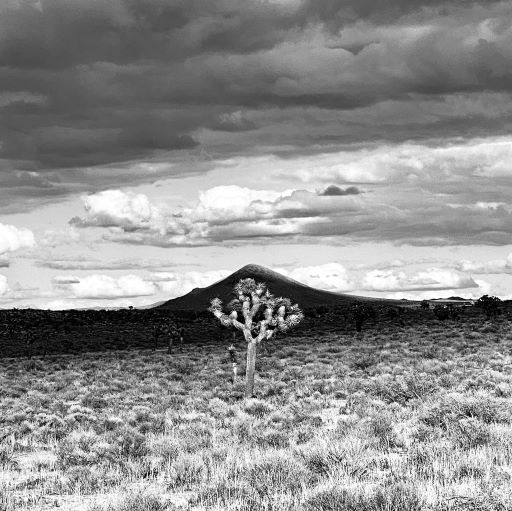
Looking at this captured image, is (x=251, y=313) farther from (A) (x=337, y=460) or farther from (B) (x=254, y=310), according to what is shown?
(A) (x=337, y=460)

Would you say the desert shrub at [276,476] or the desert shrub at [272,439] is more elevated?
the desert shrub at [276,476]

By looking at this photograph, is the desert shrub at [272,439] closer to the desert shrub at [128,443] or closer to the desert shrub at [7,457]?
the desert shrub at [128,443]

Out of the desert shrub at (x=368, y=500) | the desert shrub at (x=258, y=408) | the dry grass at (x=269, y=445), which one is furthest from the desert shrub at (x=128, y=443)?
the desert shrub at (x=368, y=500)

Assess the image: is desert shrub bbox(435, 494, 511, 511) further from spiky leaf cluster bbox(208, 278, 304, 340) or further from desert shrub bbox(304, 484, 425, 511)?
spiky leaf cluster bbox(208, 278, 304, 340)

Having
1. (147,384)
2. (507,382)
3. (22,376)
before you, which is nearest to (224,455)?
(507,382)

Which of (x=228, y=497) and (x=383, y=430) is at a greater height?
(x=228, y=497)

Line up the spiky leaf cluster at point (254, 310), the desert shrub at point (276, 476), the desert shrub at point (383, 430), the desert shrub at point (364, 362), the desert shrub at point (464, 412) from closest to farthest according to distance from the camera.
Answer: the desert shrub at point (276, 476) → the desert shrub at point (383, 430) → the desert shrub at point (464, 412) → the spiky leaf cluster at point (254, 310) → the desert shrub at point (364, 362)

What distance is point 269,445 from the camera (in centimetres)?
1580

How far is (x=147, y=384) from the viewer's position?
121 ft

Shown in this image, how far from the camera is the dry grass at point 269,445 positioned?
9.83 meters

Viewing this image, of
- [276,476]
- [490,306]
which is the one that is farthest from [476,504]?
[490,306]

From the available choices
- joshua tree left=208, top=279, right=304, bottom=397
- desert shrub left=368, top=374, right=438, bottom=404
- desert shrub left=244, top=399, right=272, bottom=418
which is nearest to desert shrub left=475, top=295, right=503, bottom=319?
desert shrub left=368, top=374, right=438, bottom=404

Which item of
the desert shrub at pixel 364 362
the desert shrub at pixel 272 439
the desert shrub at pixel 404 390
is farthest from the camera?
the desert shrub at pixel 364 362

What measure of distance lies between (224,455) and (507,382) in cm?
1832
